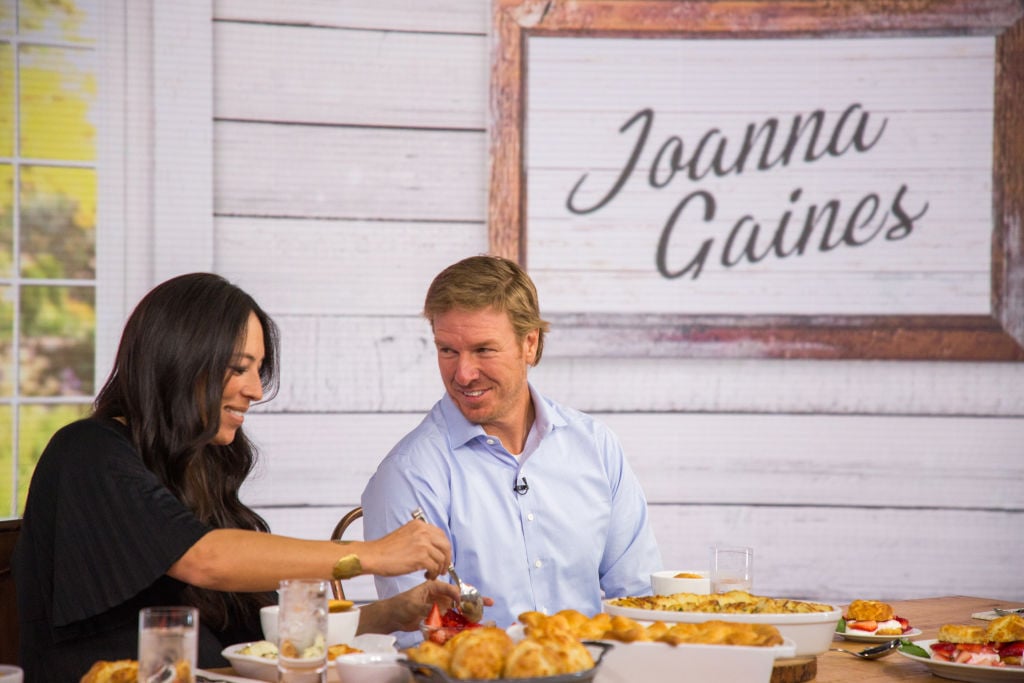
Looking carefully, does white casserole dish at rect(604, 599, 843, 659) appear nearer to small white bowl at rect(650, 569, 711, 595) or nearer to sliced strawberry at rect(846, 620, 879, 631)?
small white bowl at rect(650, 569, 711, 595)

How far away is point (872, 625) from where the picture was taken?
2.10m

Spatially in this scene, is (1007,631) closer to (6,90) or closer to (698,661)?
(698,661)

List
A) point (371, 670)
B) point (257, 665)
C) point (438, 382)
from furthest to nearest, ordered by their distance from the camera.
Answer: point (438, 382) → point (257, 665) → point (371, 670)

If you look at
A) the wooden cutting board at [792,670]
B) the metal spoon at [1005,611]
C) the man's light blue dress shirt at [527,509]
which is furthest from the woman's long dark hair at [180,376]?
the metal spoon at [1005,611]

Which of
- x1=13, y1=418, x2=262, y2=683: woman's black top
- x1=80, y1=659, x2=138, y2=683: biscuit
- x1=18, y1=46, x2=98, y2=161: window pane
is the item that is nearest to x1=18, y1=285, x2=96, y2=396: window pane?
x1=18, y1=46, x2=98, y2=161: window pane

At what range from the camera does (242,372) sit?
6.72 feet

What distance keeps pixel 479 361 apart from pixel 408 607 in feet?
2.15

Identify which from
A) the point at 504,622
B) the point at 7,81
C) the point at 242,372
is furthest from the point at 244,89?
the point at 504,622

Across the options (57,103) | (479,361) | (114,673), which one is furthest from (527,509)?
(57,103)

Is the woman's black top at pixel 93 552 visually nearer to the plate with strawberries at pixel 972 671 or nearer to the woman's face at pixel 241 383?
the woman's face at pixel 241 383

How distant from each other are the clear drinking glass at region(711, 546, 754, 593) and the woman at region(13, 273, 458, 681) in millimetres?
448

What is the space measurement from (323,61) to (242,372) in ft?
5.15

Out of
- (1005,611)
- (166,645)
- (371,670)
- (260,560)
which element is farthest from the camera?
(1005,611)

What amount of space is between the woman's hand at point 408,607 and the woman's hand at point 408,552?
11 cm
